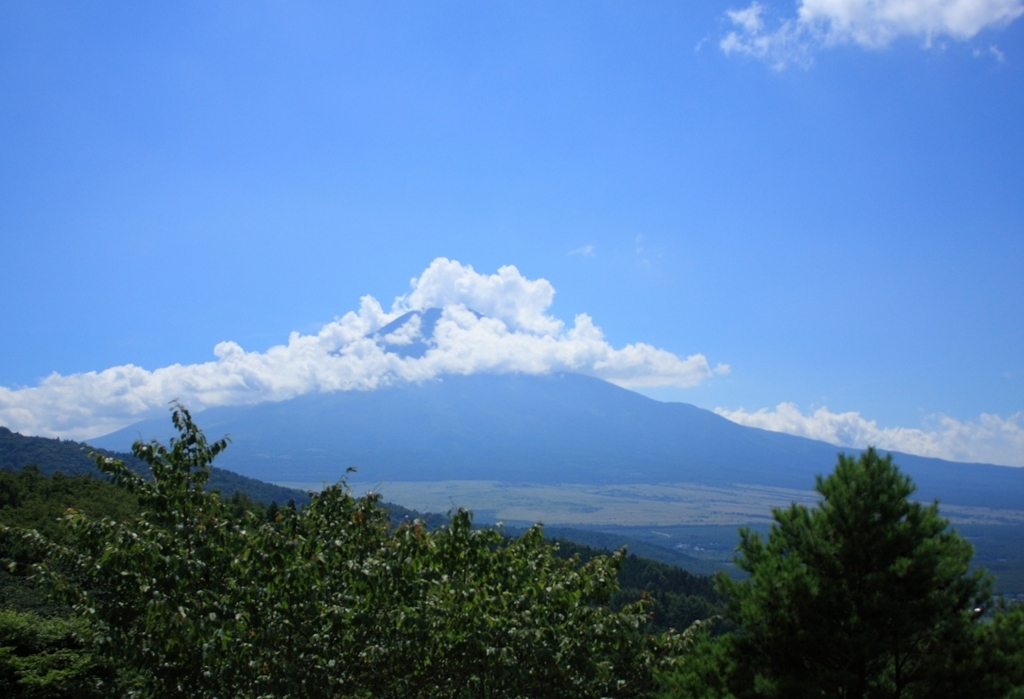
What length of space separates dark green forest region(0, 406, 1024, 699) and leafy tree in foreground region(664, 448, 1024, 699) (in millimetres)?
17

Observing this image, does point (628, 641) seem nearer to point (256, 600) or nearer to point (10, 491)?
point (256, 600)

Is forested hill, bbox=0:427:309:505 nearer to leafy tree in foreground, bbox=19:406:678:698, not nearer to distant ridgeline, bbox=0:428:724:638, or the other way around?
distant ridgeline, bbox=0:428:724:638

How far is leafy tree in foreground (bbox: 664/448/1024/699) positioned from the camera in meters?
5.96

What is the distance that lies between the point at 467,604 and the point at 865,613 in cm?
342

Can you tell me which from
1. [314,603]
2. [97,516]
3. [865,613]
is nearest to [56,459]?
[97,516]

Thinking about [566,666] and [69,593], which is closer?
[69,593]

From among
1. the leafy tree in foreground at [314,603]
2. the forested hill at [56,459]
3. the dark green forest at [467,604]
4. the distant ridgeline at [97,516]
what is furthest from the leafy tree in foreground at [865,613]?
the forested hill at [56,459]

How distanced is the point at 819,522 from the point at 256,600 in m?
5.00

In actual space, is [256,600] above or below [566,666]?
above

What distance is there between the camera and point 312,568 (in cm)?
546

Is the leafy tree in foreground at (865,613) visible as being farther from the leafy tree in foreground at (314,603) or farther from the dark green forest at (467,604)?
the leafy tree in foreground at (314,603)

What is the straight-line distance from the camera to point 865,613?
19.9 ft

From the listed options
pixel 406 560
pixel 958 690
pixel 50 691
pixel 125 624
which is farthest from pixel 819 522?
pixel 50 691

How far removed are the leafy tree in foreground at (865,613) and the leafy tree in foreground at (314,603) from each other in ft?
3.69
